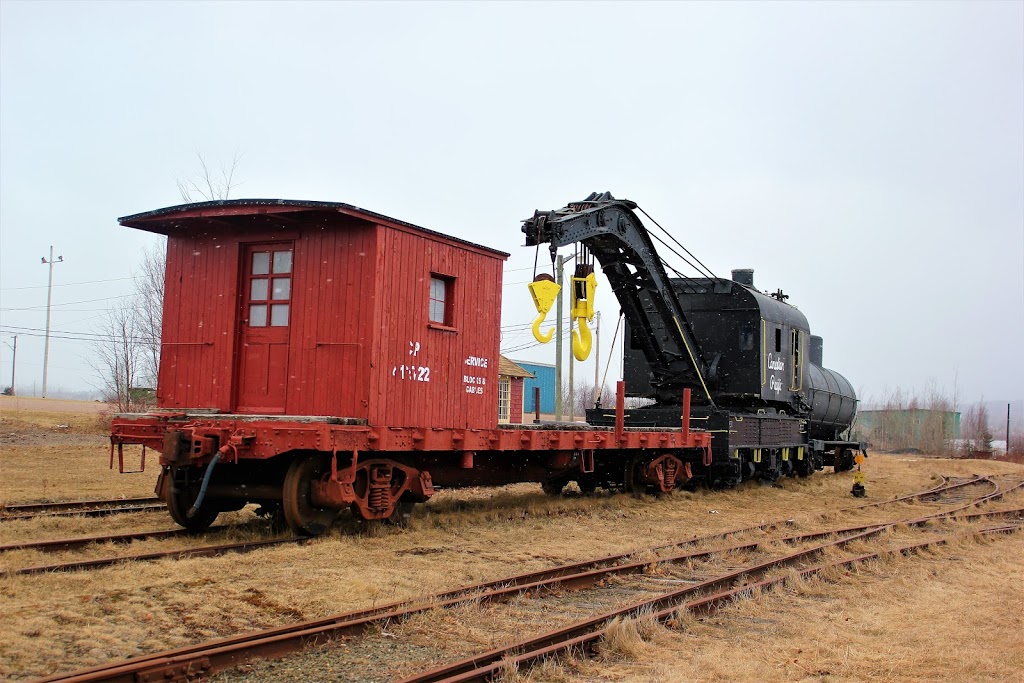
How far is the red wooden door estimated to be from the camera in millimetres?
10312

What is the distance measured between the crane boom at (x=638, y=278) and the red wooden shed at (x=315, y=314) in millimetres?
2540

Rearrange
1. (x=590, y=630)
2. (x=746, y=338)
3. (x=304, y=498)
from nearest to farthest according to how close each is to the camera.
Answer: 1. (x=590, y=630)
2. (x=304, y=498)
3. (x=746, y=338)

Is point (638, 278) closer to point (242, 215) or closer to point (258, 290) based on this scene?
point (258, 290)

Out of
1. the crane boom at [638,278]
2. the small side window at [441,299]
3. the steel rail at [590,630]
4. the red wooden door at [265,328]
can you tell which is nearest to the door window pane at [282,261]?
the red wooden door at [265,328]

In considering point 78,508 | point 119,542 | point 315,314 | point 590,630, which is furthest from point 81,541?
point 590,630

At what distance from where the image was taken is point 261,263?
10586 millimetres

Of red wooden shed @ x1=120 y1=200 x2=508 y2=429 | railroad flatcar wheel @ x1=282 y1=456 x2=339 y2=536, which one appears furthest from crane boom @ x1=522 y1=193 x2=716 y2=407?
railroad flatcar wheel @ x1=282 y1=456 x2=339 y2=536

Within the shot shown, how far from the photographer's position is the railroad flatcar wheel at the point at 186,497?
32.2ft

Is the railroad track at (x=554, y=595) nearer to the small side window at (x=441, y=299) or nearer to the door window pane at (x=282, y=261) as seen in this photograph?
the small side window at (x=441, y=299)

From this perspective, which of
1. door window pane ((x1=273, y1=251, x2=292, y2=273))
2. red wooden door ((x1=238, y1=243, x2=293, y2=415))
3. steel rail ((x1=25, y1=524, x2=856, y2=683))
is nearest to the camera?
steel rail ((x1=25, y1=524, x2=856, y2=683))

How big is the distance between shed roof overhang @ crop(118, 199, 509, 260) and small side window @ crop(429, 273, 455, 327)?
55 centimetres

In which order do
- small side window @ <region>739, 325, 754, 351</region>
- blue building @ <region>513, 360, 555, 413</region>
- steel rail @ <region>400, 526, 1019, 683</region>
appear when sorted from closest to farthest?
steel rail @ <region>400, 526, 1019, 683</region>
small side window @ <region>739, 325, 754, 351</region>
blue building @ <region>513, 360, 555, 413</region>

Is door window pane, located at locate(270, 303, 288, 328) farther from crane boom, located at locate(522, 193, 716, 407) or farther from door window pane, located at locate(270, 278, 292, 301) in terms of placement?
crane boom, located at locate(522, 193, 716, 407)

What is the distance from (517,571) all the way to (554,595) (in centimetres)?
92
